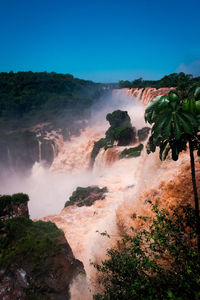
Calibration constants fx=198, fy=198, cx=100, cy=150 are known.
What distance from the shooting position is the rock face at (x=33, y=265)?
29.3ft

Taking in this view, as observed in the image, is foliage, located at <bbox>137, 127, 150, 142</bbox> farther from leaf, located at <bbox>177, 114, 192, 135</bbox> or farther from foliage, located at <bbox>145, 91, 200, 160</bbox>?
leaf, located at <bbox>177, 114, 192, 135</bbox>

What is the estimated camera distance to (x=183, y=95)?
241 inches

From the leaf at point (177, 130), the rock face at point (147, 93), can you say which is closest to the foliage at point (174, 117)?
the leaf at point (177, 130)

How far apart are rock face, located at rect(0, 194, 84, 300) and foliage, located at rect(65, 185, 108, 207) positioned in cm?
815

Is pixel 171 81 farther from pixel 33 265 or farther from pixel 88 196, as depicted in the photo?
pixel 33 265

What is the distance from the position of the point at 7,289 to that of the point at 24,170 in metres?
42.2

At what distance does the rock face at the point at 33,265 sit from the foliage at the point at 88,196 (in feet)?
26.7

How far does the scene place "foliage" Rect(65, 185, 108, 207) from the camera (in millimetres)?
21222

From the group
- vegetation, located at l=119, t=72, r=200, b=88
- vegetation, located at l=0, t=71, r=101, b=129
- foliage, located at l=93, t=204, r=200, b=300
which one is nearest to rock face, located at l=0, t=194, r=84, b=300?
foliage, located at l=93, t=204, r=200, b=300

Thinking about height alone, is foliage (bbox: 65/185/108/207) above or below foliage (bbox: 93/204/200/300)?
below

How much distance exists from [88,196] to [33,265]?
1281cm

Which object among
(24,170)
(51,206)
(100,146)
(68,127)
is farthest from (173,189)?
(68,127)

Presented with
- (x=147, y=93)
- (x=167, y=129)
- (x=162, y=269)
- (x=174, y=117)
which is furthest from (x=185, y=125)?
(x=147, y=93)

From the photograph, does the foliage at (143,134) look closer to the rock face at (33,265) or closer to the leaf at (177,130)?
the rock face at (33,265)
